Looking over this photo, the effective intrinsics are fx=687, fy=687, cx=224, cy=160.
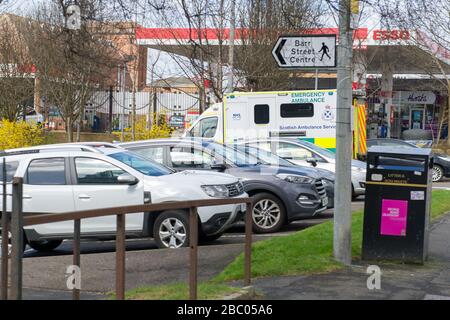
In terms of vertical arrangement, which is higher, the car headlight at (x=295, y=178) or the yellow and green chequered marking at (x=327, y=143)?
the yellow and green chequered marking at (x=327, y=143)

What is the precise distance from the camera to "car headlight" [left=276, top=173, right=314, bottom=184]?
39.8 feet

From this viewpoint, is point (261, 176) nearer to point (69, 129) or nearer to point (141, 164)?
point (141, 164)

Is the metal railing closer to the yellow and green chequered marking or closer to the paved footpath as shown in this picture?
the paved footpath

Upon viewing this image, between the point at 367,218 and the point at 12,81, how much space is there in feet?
101

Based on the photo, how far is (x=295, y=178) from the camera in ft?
40.0

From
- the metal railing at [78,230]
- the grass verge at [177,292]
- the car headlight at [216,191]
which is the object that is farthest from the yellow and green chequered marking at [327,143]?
the grass verge at [177,292]

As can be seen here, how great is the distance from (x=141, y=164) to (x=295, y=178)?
2.91 meters

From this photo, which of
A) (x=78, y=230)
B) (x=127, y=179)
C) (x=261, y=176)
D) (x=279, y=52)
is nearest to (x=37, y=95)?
(x=261, y=176)

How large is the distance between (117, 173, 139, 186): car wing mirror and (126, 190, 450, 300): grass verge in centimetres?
215

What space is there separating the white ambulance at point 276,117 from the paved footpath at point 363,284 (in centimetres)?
1116

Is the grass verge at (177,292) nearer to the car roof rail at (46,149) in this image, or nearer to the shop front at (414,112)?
the car roof rail at (46,149)

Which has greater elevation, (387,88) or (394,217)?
(387,88)

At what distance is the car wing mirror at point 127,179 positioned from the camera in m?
10.1

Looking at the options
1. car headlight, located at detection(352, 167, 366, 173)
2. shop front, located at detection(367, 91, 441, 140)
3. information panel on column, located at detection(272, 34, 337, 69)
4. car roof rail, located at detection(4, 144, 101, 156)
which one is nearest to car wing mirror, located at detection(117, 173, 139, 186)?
car roof rail, located at detection(4, 144, 101, 156)
